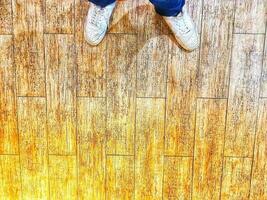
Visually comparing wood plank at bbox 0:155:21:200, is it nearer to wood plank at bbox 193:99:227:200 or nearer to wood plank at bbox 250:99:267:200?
wood plank at bbox 193:99:227:200

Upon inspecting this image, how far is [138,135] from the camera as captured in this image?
1559 millimetres

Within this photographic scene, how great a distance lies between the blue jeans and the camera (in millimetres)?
1276

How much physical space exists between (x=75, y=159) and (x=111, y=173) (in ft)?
0.64

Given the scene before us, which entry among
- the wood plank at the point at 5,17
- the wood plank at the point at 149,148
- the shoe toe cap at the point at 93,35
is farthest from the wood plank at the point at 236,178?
the wood plank at the point at 5,17

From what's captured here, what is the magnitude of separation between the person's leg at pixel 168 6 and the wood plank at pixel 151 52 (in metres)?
0.10

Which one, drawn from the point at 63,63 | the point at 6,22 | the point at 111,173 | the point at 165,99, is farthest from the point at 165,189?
the point at 6,22

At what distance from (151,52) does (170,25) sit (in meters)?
Answer: 0.15

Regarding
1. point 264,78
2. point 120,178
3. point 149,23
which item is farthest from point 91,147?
point 264,78

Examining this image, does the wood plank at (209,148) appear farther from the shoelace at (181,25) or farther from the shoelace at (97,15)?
the shoelace at (97,15)

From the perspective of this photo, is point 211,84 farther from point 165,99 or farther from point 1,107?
point 1,107

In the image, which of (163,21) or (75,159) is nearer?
(163,21)

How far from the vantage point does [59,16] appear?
146cm

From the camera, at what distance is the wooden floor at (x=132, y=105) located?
1456mm

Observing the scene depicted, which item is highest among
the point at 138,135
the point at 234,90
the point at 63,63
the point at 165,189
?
the point at 63,63
